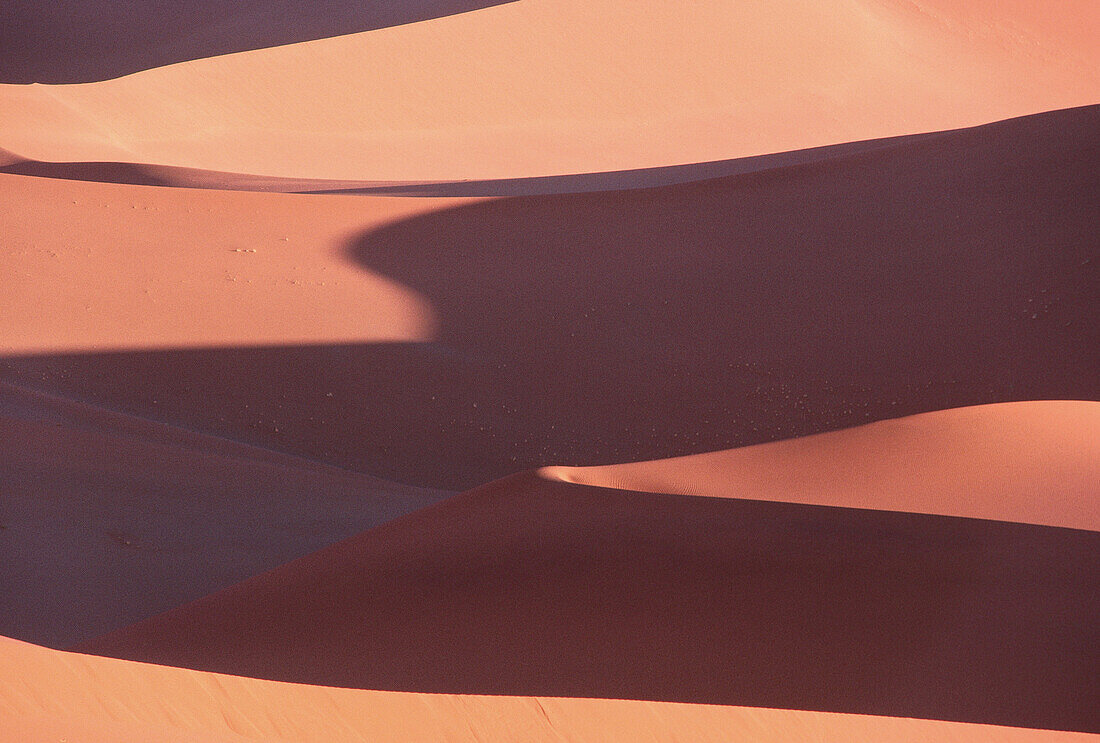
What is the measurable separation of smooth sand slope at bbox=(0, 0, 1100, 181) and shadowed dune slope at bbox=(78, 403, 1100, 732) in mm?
8301

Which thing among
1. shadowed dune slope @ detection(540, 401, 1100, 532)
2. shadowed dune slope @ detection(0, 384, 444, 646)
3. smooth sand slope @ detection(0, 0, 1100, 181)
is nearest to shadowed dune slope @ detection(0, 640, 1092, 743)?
shadowed dune slope @ detection(540, 401, 1100, 532)

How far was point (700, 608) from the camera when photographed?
11.3ft

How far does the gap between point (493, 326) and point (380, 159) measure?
20.3ft

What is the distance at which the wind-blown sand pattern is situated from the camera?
3.08 metres

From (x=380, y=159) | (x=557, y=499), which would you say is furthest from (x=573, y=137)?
(x=557, y=499)

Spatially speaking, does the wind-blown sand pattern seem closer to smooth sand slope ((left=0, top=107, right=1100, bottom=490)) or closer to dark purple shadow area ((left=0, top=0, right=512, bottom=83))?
smooth sand slope ((left=0, top=107, right=1100, bottom=490))

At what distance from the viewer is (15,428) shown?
5.39 m

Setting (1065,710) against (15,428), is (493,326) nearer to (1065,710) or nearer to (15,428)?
(15,428)

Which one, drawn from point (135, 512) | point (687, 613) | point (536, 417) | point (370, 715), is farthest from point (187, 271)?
point (370, 715)

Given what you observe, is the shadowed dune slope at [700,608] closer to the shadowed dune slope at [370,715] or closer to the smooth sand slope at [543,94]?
the shadowed dune slope at [370,715]

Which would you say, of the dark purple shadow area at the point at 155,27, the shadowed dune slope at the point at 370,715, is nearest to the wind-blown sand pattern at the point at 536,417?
the shadowed dune slope at the point at 370,715

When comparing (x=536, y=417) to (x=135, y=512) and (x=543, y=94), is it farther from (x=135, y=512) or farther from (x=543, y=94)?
(x=543, y=94)

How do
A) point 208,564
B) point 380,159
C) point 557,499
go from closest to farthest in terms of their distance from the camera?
point 557,499 < point 208,564 < point 380,159

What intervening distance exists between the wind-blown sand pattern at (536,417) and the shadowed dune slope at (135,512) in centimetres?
2
